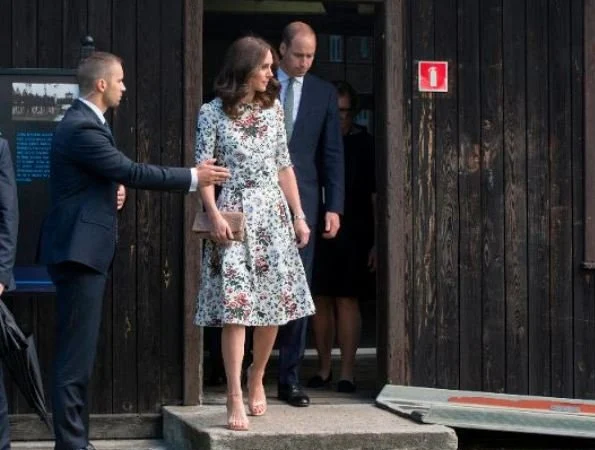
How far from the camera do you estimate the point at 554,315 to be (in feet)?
24.8

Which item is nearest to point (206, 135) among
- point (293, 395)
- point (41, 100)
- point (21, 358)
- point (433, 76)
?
point (41, 100)

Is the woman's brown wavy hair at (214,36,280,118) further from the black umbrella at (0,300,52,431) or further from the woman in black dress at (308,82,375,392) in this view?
the woman in black dress at (308,82,375,392)

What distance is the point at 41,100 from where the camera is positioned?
7.04 m

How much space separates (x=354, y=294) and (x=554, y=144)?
146 cm

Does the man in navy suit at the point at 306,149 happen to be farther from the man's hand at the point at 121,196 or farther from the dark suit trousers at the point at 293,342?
the man's hand at the point at 121,196

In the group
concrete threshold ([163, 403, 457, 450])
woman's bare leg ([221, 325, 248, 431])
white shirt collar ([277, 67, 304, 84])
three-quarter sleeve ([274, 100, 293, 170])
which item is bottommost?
concrete threshold ([163, 403, 457, 450])

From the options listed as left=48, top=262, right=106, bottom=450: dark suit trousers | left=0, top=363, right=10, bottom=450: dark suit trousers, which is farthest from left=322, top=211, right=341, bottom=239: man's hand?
left=0, top=363, right=10, bottom=450: dark suit trousers

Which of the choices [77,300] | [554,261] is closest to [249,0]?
[554,261]

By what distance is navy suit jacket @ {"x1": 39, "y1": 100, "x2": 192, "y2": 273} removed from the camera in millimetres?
6094

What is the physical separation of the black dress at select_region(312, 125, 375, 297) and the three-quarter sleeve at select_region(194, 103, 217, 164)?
2.02 meters

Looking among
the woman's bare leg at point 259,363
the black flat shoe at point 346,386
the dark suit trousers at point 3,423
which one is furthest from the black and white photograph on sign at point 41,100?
the black flat shoe at point 346,386

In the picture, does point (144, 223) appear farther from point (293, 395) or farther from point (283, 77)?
point (293, 395)

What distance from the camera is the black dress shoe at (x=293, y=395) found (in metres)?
7.07

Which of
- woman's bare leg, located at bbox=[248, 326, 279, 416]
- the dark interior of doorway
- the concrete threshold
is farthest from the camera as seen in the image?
the dark interior of doorway
